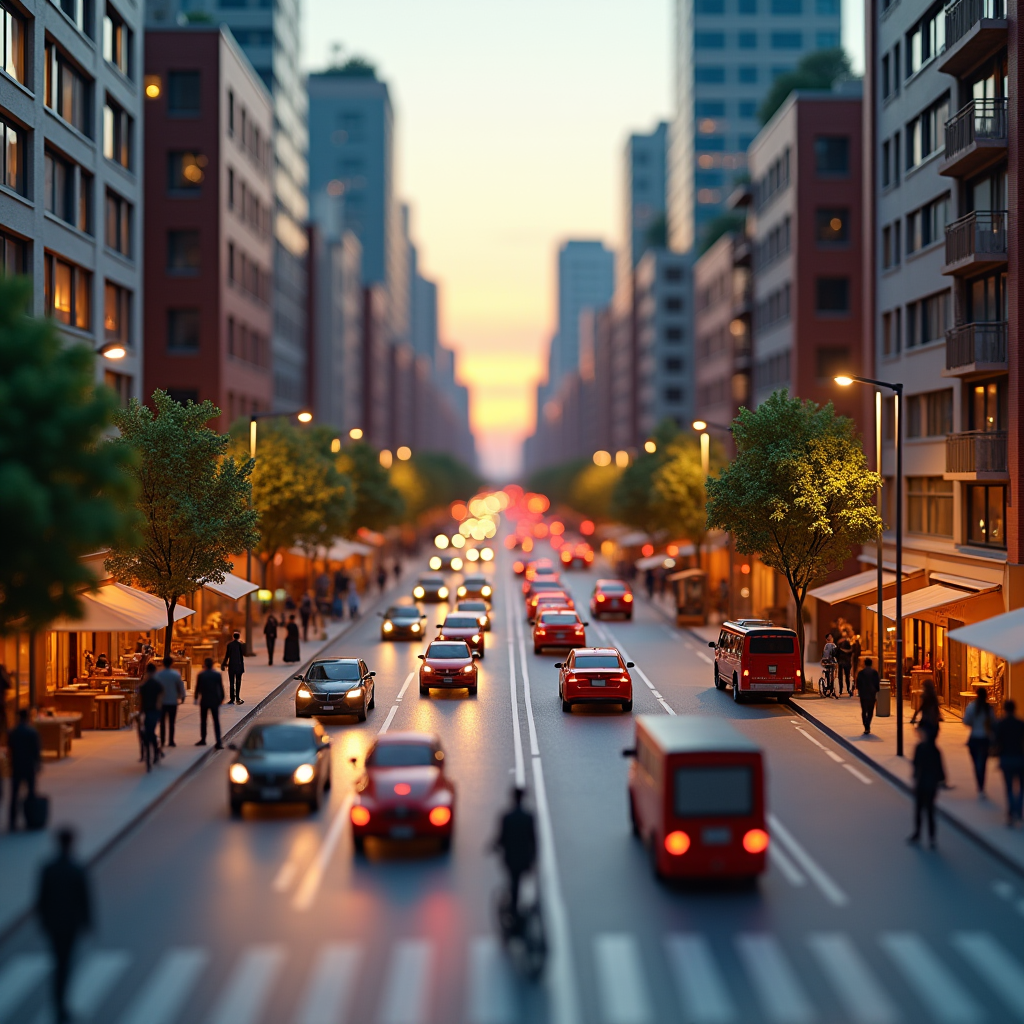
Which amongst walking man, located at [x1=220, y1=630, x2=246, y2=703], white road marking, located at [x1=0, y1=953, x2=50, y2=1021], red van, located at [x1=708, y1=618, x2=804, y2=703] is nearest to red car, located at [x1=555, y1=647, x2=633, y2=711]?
red van, located at [x1=708, y1=618, x2=804, y2=703]

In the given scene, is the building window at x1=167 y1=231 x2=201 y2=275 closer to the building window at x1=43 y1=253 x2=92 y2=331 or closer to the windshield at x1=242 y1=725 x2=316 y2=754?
the building window at x1=43 y1=253 x2=92 y2=331

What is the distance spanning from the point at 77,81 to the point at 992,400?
30.0m

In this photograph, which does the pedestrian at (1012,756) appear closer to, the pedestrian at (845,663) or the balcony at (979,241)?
the pedestrian at (845,663)

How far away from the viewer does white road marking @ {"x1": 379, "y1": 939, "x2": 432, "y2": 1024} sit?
41.3 feet

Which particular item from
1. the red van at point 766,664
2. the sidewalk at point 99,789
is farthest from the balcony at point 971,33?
the sidewalk at point 99,789

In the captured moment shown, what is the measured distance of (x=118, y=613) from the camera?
3080 centimetres

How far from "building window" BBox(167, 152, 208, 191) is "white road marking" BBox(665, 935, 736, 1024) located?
5694 centimetres

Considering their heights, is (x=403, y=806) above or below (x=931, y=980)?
above

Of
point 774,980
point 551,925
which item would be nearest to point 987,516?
point 551,925

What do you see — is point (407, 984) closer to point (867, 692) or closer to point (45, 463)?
point (45, 463)

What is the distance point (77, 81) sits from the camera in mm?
42781

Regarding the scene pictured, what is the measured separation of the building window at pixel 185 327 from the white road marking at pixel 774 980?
54.4 metres

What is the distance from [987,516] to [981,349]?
14.7 feet

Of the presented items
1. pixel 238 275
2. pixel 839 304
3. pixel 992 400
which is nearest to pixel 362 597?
pixel 238 275
